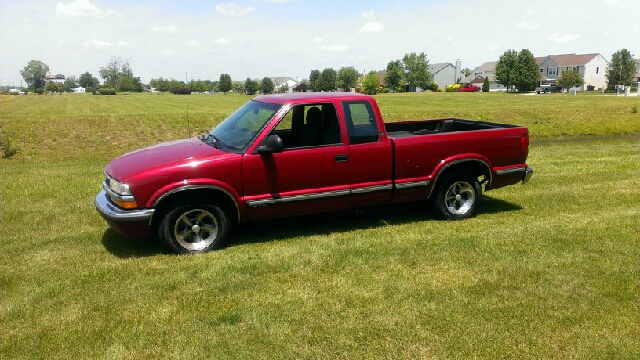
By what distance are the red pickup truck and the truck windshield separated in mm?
19

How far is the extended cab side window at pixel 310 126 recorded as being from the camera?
6.25 m

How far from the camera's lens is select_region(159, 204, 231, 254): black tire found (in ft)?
18.2

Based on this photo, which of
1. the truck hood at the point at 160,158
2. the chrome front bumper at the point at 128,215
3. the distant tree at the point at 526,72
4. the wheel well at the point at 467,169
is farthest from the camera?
the distant tree at the point at 526,72

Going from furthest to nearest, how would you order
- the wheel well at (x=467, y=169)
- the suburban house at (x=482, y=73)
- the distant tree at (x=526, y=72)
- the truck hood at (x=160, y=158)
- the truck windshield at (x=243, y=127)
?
the suburban house at (x=482, y=73), the distant tree at (x=526, y=72), the wheel well at (x=467, y=169), the truck windshield at (x=243, y=127), the truck hood at (x=160, y=158)

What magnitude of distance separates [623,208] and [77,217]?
8136 mm

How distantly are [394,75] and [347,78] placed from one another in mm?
13737

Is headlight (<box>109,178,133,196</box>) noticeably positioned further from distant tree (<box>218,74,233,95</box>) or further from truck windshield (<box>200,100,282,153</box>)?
distant tree (<box>218,74,233,95</box>)

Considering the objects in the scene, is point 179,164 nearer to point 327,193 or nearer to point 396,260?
point 327,193

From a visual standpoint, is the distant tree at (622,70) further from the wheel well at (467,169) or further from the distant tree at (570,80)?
the wheel well at (467,169)

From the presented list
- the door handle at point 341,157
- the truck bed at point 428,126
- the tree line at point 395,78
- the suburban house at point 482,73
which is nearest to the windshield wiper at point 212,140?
the door handle at point 341,157

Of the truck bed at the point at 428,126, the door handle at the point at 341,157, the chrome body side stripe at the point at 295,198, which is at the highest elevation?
the truck bed at the point at 428,126

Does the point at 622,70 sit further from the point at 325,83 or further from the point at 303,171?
the point at 303,171

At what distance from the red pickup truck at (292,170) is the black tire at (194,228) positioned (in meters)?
0.01

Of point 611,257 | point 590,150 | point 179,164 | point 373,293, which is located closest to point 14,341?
point 179,164
